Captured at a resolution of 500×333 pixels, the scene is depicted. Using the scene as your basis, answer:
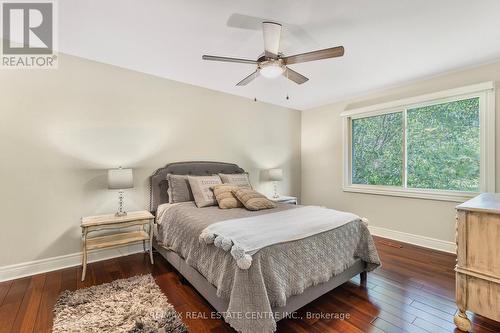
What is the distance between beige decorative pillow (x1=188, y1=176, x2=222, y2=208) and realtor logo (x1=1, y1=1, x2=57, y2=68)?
7.04 ft

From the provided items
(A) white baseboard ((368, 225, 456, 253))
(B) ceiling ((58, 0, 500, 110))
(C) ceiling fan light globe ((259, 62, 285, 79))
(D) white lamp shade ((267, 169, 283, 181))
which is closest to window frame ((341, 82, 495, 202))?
(B) ceiling ((58, 0, 500, 110))

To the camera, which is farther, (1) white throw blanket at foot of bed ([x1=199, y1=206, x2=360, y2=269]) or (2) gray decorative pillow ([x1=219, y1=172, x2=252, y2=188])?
(2) gray decorative pillow ([x1=219, y1=172, x2=252, y2=188])

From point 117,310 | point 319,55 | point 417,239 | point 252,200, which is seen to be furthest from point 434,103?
point 117,310

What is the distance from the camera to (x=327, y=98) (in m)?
4.46

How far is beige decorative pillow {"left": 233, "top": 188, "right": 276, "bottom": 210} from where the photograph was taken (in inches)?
108

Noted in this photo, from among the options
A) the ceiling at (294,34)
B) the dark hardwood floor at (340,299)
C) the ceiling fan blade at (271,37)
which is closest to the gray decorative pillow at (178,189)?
the dark hardwood floor at (340,299)

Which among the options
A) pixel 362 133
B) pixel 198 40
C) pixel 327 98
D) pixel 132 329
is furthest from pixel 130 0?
pixel 362 133

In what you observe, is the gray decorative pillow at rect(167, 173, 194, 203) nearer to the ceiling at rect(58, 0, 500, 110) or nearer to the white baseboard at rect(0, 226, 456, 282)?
the white baseboard at rect(0, 226, 456, 282)

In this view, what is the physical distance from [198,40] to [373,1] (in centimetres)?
165

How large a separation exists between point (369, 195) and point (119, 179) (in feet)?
13.0

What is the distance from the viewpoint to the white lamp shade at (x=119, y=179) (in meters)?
2.71

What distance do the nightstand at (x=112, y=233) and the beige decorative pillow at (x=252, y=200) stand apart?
3.67ft

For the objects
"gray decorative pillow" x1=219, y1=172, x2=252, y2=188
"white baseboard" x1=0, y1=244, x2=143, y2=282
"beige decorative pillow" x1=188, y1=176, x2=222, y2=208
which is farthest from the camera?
"gray decorative pillow" x1=219, y1=172, x2=252, y2=188

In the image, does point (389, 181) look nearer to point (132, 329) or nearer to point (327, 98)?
point (327, 98)
